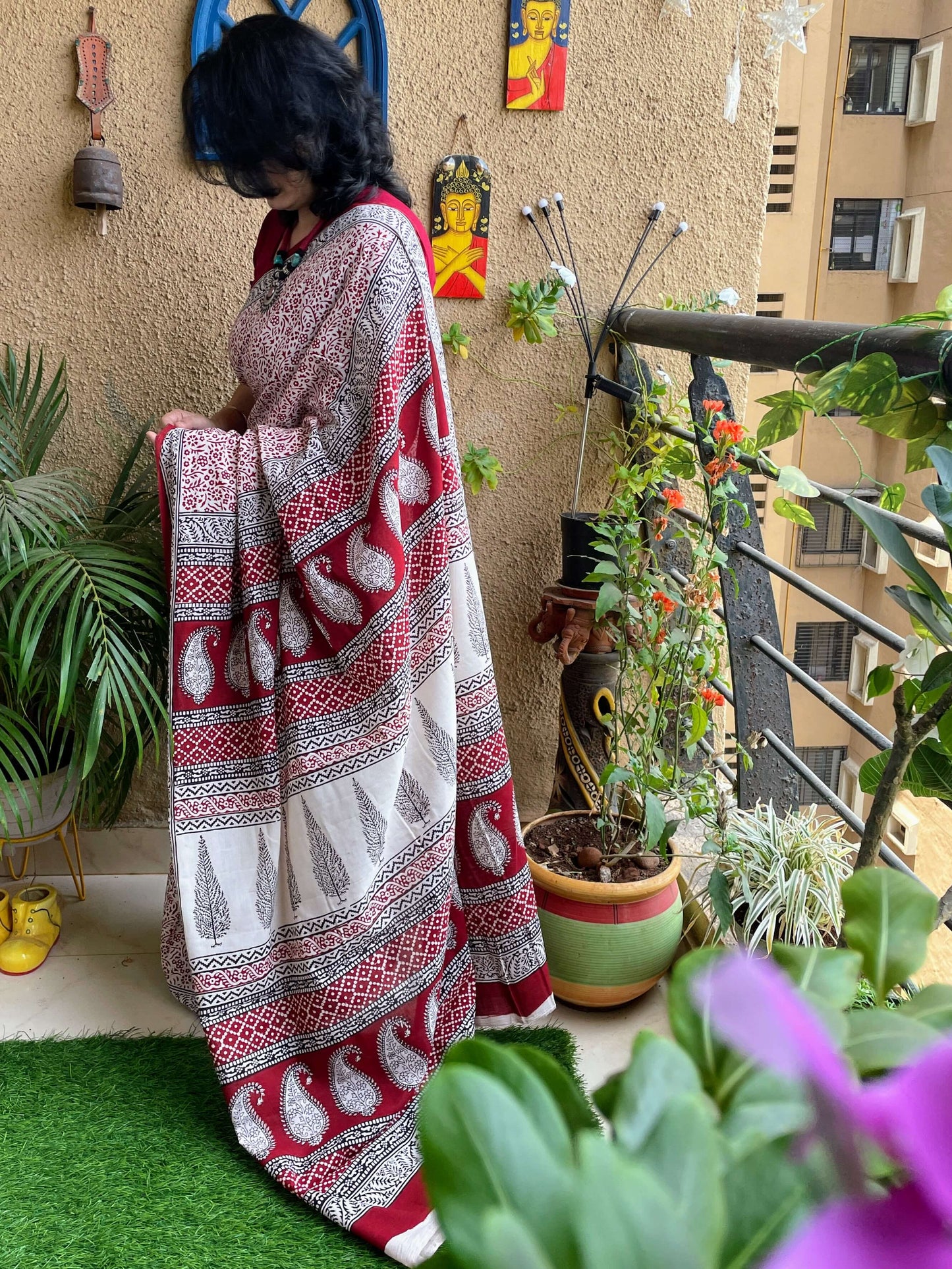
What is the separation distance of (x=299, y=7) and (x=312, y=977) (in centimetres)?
191

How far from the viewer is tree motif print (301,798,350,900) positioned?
5.39 ft

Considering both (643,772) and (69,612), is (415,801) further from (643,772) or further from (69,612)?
(69,612)

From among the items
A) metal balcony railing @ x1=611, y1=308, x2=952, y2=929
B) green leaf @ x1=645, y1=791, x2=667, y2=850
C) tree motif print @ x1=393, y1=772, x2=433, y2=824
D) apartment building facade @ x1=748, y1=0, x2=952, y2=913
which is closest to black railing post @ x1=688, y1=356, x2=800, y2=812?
metal balcony railing @ x1=611, y1=308, x2=952, y2=929

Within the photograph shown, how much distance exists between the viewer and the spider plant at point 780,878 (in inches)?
60.9

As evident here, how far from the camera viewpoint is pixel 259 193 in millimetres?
1718

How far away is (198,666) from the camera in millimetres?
1653

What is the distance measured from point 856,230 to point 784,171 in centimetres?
152

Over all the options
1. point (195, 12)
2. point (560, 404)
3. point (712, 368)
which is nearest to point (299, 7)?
point (195, 12)

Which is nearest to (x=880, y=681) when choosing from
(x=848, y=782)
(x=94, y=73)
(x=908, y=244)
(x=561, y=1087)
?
(x=561, y=1087)

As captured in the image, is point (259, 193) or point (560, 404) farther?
point (560, 404)

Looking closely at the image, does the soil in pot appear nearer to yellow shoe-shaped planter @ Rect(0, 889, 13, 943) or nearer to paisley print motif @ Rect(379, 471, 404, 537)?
paisley print motif @ Rect(379, 471, 404, 537)

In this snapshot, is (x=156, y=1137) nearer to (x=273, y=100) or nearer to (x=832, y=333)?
(x=832, y=333)

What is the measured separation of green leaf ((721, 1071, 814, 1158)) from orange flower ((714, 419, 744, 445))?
1.47 meters

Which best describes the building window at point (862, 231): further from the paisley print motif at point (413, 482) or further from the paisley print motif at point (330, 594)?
the paisley print motif at point (330, 594)
